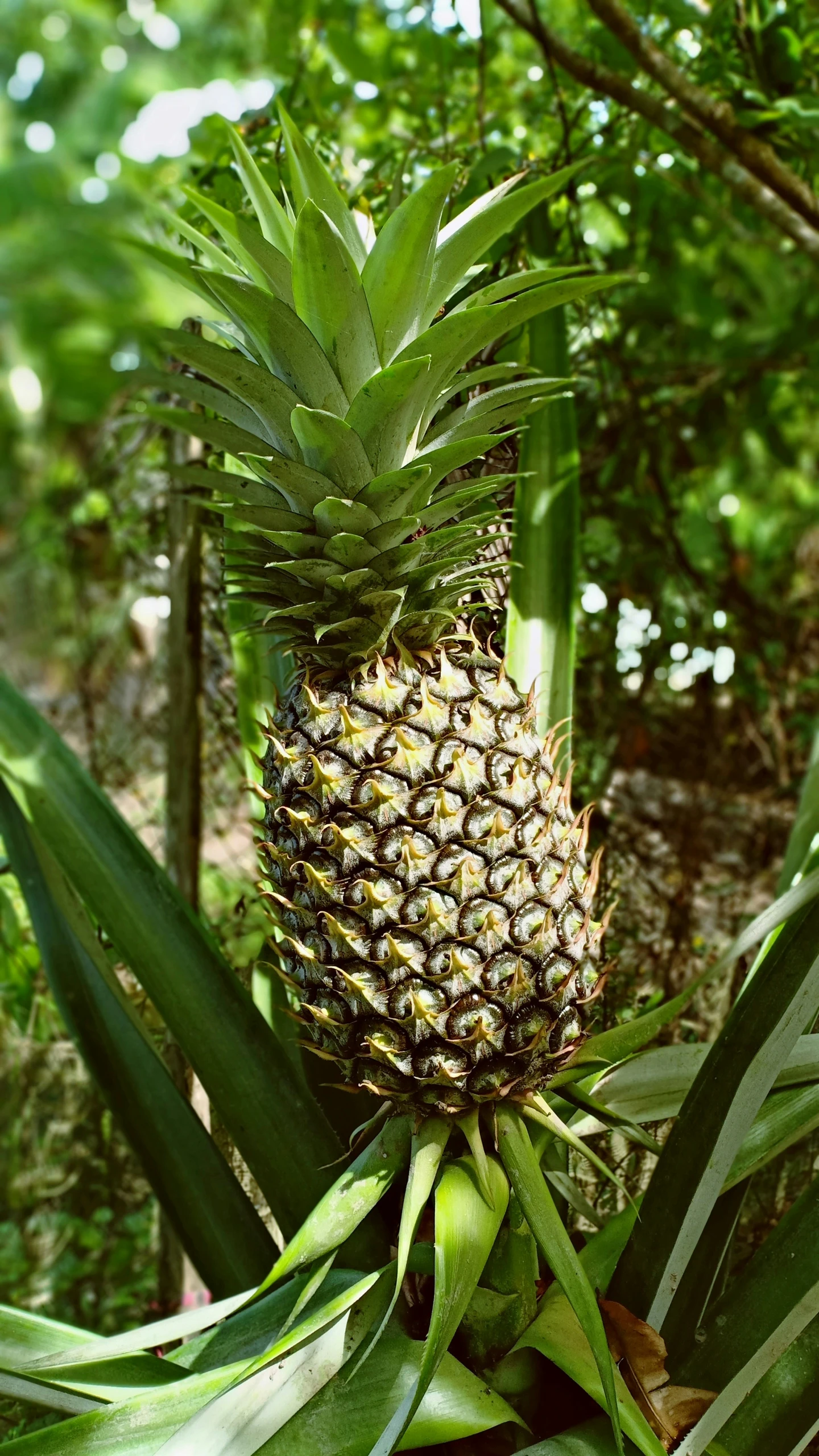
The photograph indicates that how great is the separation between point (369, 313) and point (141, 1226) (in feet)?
6.00

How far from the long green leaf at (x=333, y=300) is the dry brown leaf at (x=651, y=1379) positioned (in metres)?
0.90

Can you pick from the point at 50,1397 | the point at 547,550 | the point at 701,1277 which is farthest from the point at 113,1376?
the point at 547,550

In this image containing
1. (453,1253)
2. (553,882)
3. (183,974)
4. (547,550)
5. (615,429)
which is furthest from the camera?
(615,429)

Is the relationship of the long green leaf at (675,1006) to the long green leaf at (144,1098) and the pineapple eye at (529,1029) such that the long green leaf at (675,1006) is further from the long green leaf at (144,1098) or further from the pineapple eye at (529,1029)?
the long green leaf at (144,1098)

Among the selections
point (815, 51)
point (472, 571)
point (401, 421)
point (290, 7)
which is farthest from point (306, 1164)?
point (290, 7)

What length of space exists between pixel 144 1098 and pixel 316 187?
3.17 ft

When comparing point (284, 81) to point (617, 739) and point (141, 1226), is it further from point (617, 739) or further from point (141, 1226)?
point (141, 1226)

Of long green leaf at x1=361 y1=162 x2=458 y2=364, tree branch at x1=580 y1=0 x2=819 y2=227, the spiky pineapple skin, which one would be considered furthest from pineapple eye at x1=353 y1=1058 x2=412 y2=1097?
tree branch at x1=580 y1=0 x2=819 y2=227

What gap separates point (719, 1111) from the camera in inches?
34.1

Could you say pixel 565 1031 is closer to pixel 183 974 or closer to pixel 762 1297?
pixel 762 1297

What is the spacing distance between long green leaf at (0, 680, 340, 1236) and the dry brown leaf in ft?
1.05

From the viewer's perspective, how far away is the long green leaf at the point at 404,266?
2.64ft

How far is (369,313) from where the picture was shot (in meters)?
0.87

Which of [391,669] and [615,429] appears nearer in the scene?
[391,669]
